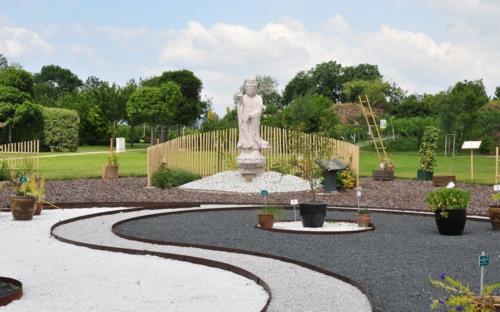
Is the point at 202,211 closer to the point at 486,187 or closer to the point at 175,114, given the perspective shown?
the point at 486,187

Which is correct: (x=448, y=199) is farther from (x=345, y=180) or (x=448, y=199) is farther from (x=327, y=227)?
(x=345, y=180)

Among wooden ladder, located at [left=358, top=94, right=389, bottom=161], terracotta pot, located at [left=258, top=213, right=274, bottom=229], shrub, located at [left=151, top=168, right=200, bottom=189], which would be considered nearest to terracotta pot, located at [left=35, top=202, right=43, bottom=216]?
→ terracotta pot, located at [left=258, top=213, right=274, bottom=229]

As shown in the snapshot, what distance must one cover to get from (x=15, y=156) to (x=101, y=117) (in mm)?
35277

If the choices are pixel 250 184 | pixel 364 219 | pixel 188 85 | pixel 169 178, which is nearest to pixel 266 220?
pixel 364 219

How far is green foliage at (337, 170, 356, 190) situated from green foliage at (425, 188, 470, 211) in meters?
8.88

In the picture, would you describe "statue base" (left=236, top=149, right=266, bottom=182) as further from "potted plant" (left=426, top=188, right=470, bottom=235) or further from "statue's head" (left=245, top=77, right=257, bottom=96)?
"potted plant" (left=426, top=188, right=470, bottom=235)

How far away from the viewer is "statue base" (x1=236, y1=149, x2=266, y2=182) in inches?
812

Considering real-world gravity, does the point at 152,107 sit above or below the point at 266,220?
above

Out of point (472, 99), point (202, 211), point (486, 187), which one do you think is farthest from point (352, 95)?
point (202, 211)

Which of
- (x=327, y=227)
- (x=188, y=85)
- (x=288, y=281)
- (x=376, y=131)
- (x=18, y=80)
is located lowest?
(x=327, y=227)

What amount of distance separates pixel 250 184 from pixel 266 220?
799cm

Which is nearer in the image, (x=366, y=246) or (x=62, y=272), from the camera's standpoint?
(x=62, y=272)

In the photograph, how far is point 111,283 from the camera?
297 inches

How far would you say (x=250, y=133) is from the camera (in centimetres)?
2061
